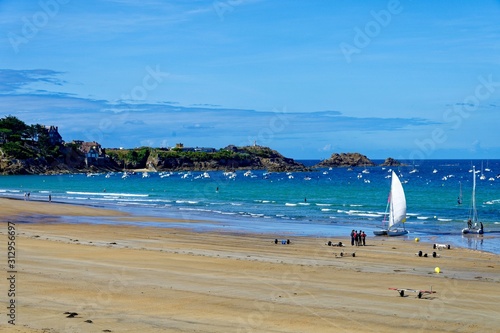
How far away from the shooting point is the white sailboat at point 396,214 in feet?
141

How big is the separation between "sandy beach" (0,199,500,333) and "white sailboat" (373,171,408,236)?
747 centimetres

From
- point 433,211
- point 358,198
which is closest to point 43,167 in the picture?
point 358,198

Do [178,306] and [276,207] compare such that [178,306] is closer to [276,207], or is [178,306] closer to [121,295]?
[121,295]

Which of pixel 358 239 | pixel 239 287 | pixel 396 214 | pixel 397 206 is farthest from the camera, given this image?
pixel 397 206

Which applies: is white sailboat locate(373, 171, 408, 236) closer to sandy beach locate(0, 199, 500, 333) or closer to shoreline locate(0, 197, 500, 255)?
shoreline locate(0, 197, 500, 255)

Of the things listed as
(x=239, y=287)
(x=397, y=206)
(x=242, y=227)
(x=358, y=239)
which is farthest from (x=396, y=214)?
(x=239, y=287)

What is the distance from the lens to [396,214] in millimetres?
44750

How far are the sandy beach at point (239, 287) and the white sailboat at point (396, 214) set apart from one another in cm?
747

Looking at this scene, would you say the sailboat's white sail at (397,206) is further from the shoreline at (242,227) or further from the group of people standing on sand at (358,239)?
the group of people standing on sand at (358,239)

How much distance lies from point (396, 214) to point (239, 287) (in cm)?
2657

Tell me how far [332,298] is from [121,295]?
20.4 feet

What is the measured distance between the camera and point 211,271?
2364 cm

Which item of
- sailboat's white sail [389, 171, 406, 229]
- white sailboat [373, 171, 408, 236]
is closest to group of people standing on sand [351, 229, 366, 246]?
white sailboat [373, 171, 408, 236]

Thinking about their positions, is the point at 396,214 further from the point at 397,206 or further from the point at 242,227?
the point at 242,227
